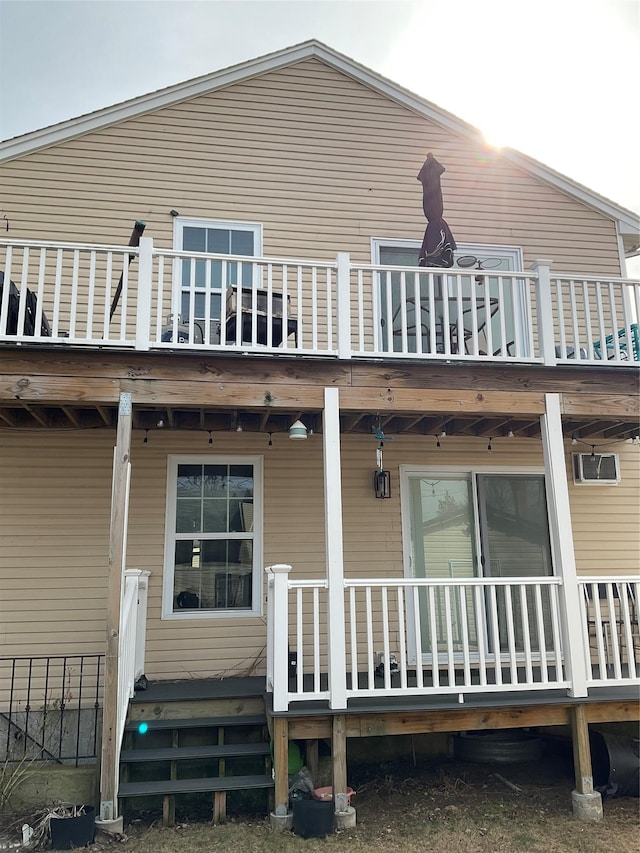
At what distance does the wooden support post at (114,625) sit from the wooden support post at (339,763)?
1.59m

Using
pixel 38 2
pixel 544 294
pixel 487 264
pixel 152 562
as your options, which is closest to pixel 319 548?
pixel 152 562

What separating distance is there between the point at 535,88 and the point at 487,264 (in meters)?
1.98

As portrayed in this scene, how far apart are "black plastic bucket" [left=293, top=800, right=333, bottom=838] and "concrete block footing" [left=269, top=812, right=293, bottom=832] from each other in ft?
0.31

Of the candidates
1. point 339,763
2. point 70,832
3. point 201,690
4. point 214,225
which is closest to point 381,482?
point 201,690

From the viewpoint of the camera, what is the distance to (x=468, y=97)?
8.05 meters

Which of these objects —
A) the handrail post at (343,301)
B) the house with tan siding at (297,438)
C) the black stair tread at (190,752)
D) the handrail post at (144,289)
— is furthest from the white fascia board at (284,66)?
the black stair tread at (190,752)

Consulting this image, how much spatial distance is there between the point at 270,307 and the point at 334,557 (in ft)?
7.07

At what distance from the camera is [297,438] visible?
5852 millimetres

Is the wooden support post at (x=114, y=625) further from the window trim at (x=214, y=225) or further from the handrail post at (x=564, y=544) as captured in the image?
the handrail post at (x=564, y=544)

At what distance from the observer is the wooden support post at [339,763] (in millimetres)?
4668

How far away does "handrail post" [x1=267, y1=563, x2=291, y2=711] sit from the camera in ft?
15.6

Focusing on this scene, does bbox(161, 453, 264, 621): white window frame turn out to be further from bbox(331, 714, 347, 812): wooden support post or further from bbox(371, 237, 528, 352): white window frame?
bbox(371, 237, 528, 352): white window frame

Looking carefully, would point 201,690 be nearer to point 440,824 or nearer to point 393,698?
point 393,698

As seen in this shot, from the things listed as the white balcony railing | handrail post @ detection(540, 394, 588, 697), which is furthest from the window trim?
handrail post @ detection(540, 394, 588, 697)
